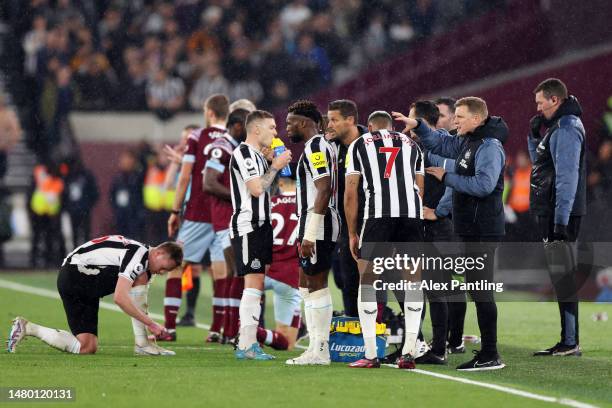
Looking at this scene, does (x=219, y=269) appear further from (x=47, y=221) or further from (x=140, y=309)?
(x=47, y=221)

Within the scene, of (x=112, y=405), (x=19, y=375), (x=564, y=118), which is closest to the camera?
(x=112, y=405)

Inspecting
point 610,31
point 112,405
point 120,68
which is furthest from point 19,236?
point 112,405

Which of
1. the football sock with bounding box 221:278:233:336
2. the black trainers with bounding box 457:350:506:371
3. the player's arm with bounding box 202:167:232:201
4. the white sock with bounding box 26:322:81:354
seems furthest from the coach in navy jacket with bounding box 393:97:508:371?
the white sock with bounding box 26:322:81:354

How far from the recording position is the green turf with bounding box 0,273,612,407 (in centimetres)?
724

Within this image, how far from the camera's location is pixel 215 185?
10.7 metres

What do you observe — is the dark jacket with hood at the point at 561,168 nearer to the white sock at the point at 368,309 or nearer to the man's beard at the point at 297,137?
the white sock at the point at 368,309

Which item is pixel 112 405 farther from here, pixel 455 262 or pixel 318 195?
pixel 455 262

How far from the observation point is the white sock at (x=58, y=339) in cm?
948

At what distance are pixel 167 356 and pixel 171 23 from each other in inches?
685

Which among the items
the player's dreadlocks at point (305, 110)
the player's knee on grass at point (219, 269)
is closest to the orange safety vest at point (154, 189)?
the player's knee on grass at point (219, 269)

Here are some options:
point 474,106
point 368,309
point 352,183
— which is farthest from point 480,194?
point 368,309

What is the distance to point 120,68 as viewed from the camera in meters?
25.5

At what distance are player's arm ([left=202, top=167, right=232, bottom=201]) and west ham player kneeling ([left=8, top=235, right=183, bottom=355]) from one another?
1225 millimetres

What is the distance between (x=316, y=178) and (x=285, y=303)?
72.2 inches
